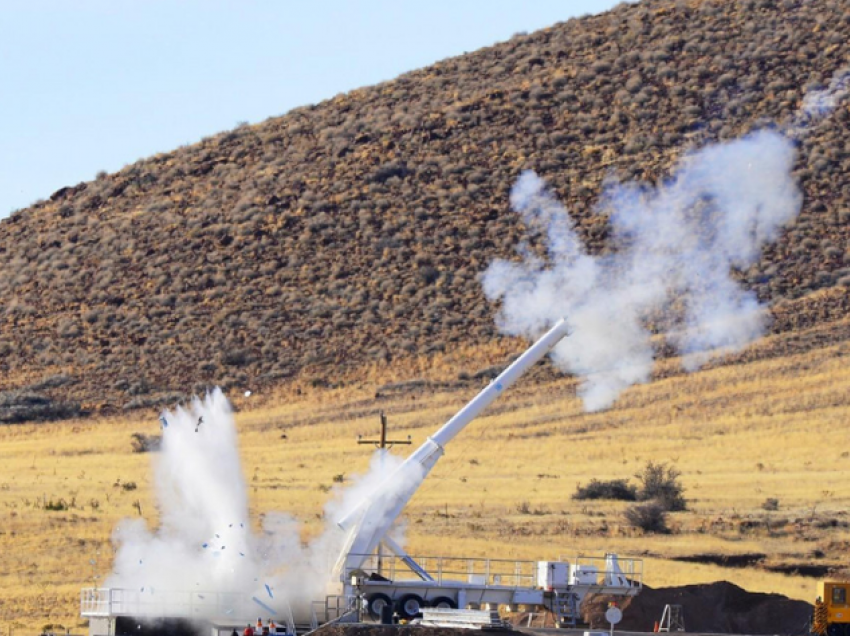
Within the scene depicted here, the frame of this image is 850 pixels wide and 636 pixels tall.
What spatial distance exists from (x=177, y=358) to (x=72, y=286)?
15493 mm

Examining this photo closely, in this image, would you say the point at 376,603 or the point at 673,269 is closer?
the point at 376,603

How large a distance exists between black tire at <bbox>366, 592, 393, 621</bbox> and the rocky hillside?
160 feet

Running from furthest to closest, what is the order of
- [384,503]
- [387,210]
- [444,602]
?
[387,210]
[384,503]
[444,602]

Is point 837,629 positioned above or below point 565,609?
below

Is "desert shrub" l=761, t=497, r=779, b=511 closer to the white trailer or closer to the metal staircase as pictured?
the white trailer

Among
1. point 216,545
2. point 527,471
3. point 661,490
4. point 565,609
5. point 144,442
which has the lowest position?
point 565,609

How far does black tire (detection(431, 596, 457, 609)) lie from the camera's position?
41.8m

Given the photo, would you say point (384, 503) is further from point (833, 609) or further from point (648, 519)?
point (648, 519)

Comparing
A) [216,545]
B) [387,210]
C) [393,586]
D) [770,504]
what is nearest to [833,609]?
[393,586]

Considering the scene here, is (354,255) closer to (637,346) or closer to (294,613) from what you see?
(637,346)

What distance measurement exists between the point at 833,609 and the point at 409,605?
9784mm

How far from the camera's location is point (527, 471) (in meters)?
71.5

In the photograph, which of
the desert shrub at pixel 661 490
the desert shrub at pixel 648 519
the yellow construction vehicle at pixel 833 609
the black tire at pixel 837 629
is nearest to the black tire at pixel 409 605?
the yellow construction vehicle at pixel 833 609

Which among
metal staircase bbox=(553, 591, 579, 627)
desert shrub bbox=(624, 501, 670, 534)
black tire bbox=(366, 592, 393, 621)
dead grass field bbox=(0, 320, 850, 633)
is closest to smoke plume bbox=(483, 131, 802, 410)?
dead grass field bbox=(0, 320, 850, 633)
